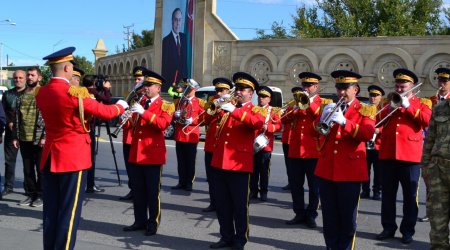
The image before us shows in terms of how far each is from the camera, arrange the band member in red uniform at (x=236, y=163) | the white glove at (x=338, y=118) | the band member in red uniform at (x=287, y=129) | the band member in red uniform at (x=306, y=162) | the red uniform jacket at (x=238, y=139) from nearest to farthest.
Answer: the white glove at (x=338, y=118), the red uniform jacket at (x=238, y=139), the band member in red uniform at (x=236, y=163), the band member in red uniform at (x=306, y=162), the band member in red uniform at (x=287, y=129)

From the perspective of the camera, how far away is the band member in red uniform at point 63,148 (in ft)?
17.9

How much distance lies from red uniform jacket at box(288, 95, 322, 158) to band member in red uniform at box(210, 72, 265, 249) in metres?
1.47

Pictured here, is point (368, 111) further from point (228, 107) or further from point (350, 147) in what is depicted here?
point (228, 107)

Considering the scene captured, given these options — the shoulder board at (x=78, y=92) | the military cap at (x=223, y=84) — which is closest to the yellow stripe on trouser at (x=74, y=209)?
the shoulder board at (x=78, y=92)

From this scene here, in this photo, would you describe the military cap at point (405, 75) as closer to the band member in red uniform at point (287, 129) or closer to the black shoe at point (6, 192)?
the band member in red uniform at point (287, 129)

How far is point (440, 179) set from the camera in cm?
547

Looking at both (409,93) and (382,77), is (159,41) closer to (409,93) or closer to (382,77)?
(382,77)

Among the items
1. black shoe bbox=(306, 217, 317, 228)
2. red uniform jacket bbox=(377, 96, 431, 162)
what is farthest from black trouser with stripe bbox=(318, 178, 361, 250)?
black shoe bbox=(306, 217, 317, 228)

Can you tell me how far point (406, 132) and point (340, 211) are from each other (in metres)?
1.81

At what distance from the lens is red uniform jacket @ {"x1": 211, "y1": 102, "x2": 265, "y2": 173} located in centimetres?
643

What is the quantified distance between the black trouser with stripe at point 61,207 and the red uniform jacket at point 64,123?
0.34 feet

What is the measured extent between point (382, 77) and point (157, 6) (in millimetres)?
13647

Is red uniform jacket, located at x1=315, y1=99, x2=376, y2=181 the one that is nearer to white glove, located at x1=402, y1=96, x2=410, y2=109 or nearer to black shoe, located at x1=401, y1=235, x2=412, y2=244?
white glove, located at x1=402, y1=96, x2=410, y2=109

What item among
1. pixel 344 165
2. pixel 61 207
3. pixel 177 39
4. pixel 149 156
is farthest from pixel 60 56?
pixel 177 39
